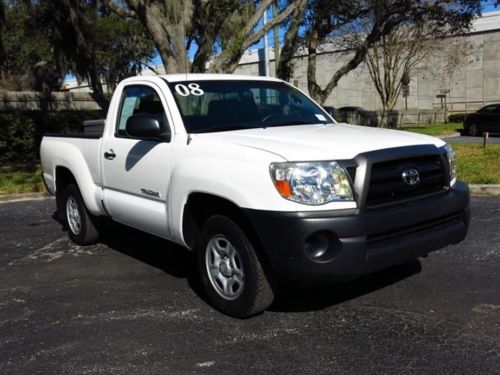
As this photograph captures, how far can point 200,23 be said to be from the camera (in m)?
15.9

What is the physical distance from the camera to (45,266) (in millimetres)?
5793

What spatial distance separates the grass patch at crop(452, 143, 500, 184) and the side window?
6.37 metres

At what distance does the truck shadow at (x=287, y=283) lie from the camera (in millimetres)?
4406

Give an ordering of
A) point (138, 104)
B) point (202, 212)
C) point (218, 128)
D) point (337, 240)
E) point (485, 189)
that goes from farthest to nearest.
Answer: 1. point (485, 189)
2. point (138, 104)
3. point (218, 128)
4. point (202, 212)
5. point (337, 240)

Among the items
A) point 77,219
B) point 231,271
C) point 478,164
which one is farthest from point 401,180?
point 478,164

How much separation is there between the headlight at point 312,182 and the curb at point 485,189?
628cm

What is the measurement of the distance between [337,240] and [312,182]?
40 cm

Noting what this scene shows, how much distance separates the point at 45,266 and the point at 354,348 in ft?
11.8

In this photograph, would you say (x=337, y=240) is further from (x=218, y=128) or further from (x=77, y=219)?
(x=77, y=219)

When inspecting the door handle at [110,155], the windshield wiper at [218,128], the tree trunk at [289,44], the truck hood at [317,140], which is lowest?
the door handle at [110,155]

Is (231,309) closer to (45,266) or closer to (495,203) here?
(45,266)

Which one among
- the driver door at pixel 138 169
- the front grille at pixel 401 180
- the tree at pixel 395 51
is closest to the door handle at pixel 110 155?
the driver door at pixel 138 169

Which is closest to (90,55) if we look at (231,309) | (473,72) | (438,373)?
(231,309)

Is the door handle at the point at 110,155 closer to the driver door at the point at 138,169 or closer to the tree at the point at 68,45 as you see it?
the driver door at the point at 138,169
